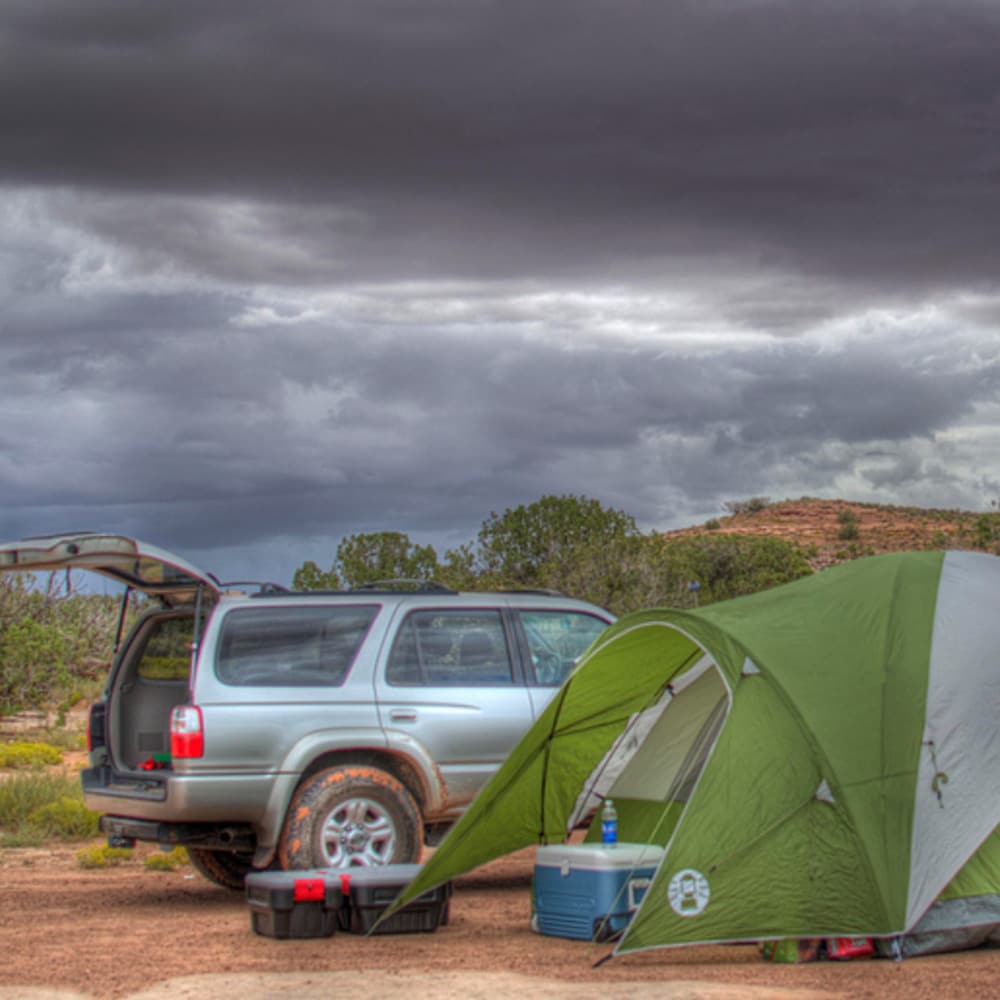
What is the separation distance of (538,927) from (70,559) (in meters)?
3.64

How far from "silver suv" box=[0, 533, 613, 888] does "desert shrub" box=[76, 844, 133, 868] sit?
7.25 feet

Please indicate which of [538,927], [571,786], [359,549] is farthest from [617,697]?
[359,549]

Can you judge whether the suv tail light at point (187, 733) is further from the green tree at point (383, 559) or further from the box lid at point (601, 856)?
the green tree at point (383, 559)

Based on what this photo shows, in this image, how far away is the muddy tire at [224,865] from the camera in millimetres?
11086

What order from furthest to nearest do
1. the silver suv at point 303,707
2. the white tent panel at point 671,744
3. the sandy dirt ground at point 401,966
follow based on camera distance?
the white tent panel at point 671,744 → the silver suv at point 303,707 → the sandy dirt ground at point 401,966

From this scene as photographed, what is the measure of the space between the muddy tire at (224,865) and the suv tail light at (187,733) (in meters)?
1.76

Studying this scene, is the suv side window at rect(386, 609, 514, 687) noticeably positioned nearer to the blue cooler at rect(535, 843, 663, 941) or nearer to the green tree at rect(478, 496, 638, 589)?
the blue cooler at rect(535, 843, 663, 941)

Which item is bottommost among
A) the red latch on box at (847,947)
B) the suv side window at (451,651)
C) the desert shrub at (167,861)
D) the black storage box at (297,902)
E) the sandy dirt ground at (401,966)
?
the desert shrub at (167,861)

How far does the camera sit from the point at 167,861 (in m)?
12.9

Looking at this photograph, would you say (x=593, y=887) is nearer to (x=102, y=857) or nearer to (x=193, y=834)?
(x=193, y=834)

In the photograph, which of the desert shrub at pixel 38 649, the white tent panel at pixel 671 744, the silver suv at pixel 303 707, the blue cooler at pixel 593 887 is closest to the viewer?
the blue cooler at pixel 593 887

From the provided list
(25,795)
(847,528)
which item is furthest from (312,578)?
(847,528)

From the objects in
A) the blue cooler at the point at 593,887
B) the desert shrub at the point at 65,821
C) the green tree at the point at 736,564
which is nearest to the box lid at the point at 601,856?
the blue cooler at the point at 593,887

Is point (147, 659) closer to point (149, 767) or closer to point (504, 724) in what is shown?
point (149, 767)
